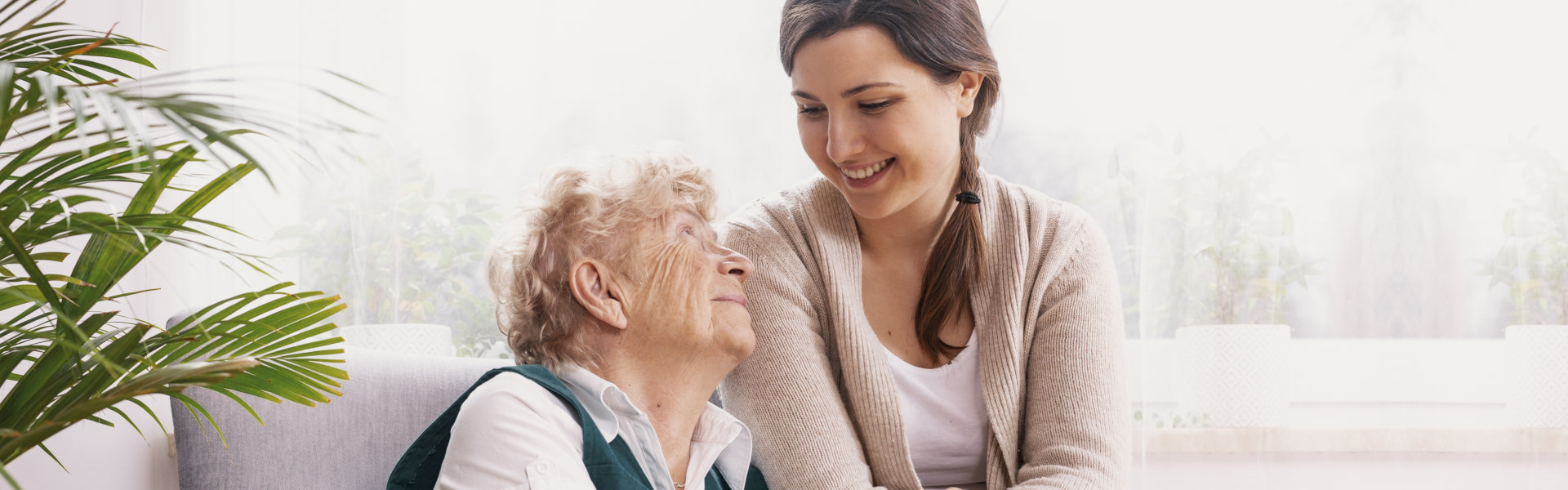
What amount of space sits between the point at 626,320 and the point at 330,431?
52 cm

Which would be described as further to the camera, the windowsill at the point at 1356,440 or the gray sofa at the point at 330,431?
the windowsill at the point at 1356,440

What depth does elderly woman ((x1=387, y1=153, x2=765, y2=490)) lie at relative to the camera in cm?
130

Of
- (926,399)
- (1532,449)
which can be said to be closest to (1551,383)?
(1532,449)

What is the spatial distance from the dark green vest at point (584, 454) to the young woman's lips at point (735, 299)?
0.25 meters

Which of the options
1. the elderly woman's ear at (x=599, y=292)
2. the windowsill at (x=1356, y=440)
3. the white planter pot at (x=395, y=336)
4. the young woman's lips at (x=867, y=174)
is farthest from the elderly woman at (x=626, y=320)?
the windowsill at (x=1356, y=440)

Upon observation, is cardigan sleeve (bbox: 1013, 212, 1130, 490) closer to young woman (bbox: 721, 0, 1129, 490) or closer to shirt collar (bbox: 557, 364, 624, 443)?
young woman (bbox: 721, 0, 1129, 490)

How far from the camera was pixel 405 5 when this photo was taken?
257cm

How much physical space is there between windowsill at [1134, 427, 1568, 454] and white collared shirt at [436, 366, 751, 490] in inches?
57.4

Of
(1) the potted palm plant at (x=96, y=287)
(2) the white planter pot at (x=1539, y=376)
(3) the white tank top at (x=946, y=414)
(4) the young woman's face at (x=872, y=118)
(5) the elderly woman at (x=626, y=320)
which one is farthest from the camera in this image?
(2) the white planter pot at (x=1539, y=376)

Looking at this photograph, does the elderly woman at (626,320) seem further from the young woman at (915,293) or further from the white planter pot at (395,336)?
the white planter pot at (395,336)

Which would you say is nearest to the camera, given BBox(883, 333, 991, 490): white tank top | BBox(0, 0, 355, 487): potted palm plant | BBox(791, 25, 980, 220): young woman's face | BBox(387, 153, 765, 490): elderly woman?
BBox(0, 0, 355, 487): potted palm plant

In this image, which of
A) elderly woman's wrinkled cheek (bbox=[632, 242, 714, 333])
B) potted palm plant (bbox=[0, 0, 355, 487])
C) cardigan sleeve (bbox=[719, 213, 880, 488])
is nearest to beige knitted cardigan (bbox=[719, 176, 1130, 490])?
cardigan sleeve (bbox=[719, 213, 880, 488])

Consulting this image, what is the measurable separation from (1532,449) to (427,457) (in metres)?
2.45

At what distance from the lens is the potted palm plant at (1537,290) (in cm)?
238
